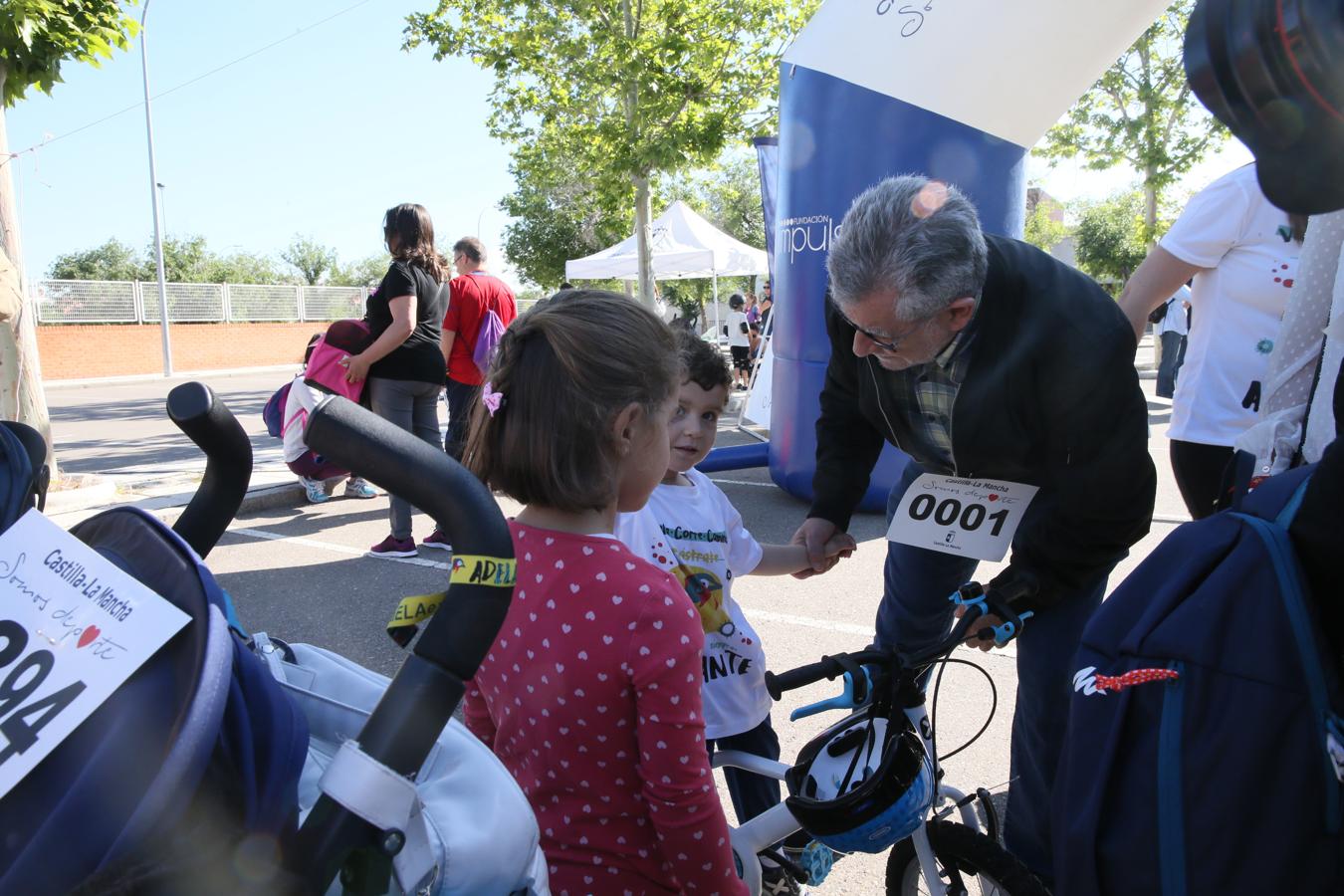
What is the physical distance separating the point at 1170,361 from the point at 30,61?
10.2 m

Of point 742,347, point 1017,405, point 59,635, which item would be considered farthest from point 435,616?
point 742,347

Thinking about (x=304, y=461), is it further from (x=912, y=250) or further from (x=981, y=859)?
(x=981, y=859)

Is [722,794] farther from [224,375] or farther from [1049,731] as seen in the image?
[224,375]

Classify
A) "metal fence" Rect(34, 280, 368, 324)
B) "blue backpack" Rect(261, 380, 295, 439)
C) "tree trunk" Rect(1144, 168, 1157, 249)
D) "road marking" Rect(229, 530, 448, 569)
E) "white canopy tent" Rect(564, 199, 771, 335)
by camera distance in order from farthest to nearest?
"metal fence" Rect(34, 280, 368, 324) → "tree trunk" Rect(1144, 168, 1157, 249) → "white canopy tent" Rect(564, 199, 771, 335) → "blue backpack" Rect(261, 380, 295, 439) → "road marking" Rect(229, 530, 448, 569)

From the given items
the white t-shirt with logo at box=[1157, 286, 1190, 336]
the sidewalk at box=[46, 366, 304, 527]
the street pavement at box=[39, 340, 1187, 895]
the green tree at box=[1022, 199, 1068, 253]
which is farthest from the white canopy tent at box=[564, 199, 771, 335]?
the green tree at box=[1022, 199, 1068, 253]

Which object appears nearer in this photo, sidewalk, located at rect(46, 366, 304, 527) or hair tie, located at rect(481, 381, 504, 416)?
hair tie, located at rect(481, 381, 504, 416)

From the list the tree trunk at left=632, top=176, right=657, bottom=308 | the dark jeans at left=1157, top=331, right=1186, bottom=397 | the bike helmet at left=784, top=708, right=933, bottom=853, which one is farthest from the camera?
the tree trunk at left=632, top=176, right=657, bottom=308

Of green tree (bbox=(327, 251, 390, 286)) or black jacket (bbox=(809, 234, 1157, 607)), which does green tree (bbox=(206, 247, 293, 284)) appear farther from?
black jacket (bbox=(809, 234, 1157, 607))

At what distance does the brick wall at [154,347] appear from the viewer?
22.2 m

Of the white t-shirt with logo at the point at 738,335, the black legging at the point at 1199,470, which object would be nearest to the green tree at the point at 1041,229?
the white t-shirt with logo at the point at 738,335

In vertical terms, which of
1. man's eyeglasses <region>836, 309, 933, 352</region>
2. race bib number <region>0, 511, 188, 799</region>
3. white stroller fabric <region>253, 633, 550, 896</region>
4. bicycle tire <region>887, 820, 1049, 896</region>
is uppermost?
man's eyeglasses <region>836, 309, 933, 352</region>

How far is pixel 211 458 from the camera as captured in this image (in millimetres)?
1037

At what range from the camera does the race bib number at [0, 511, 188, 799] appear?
2.23ft

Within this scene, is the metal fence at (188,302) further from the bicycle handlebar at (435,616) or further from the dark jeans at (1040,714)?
the bicycle handlebar at (435,616)
